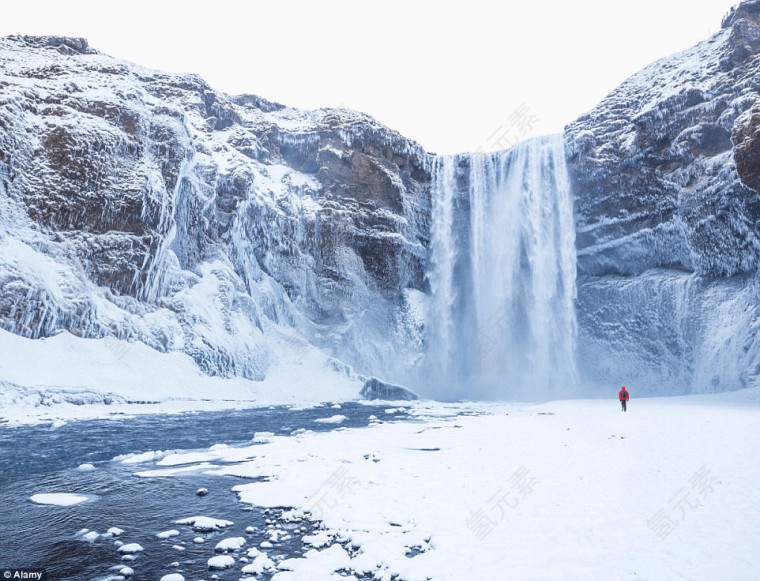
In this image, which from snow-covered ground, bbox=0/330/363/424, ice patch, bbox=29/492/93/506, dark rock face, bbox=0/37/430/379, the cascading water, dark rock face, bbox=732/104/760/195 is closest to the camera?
ice patch, bbox=29/492/93/506

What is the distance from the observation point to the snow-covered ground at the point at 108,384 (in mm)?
21297

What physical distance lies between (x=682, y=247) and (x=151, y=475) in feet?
140

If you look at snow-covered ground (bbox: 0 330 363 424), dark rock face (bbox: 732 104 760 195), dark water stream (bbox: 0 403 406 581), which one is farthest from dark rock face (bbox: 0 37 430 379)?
dark rock face (bbox: 732 104 760 195)

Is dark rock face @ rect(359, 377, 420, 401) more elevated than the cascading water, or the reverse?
the cascading water

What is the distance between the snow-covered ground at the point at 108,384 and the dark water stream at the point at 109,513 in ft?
22.6

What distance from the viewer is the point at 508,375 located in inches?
1781

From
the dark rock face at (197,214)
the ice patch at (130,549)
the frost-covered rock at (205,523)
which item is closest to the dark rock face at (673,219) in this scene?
the dark rock face at (197,214)

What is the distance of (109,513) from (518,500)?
22.7 ft

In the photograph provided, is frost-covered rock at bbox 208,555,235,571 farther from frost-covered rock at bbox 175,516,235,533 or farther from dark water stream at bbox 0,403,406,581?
frost-covered rock at bbox 175,516,235,533

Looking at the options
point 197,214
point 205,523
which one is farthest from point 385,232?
point 205,523

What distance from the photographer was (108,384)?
2491 centimetres

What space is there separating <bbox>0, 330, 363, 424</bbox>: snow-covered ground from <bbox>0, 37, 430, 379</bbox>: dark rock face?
1254mm

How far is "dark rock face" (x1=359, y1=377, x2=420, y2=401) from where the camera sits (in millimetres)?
35781

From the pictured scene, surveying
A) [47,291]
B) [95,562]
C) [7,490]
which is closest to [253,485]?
[95,562]
